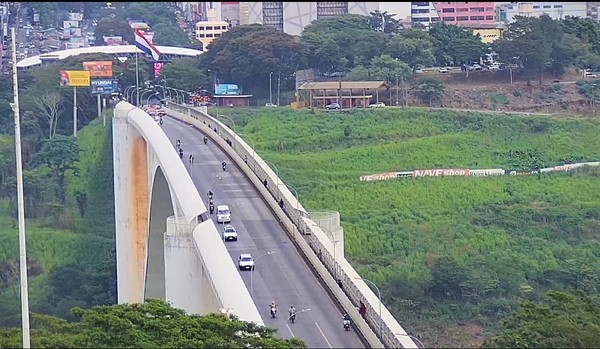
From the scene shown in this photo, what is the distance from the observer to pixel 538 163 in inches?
2527

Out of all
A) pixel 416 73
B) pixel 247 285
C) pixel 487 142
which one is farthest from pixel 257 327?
pixel 416 73

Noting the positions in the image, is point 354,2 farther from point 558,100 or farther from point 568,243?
point 568,243

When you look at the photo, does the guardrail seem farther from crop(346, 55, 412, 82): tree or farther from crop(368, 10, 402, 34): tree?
crop(368, 10, 402, 34): tree

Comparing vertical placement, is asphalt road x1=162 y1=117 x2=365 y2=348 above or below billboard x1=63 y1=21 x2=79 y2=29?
below

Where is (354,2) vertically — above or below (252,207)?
above

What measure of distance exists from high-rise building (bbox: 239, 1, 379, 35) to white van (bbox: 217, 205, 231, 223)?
238ft

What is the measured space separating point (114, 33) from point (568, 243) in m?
72.3

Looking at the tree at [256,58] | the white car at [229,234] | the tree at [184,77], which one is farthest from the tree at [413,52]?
the white car at [229,234]

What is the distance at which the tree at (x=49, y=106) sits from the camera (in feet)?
254

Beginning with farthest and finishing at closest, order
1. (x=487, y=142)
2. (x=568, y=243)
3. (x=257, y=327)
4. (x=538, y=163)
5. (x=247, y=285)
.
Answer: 1. (x=487, y=142)
2. (x=538, y=163)
3. (x=568, y=243)
4. (x=247, y=285)
5. (x=257, y=327)

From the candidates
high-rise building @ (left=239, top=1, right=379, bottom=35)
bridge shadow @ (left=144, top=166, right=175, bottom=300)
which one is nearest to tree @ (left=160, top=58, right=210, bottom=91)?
high-rise building @ (left=239, top=1, right=379, bottom=35)

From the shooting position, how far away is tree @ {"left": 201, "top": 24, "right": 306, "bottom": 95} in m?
82.9

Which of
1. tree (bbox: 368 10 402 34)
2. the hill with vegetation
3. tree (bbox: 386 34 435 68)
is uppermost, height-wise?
tree (bbox: 368 10 402 34)

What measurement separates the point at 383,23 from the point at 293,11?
9.12 m
